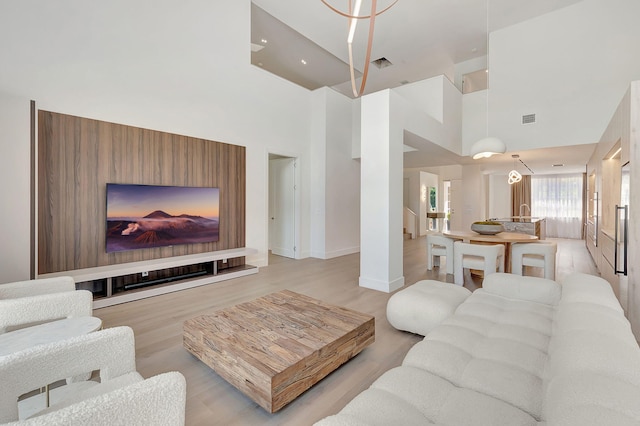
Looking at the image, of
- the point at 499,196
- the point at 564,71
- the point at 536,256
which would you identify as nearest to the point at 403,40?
the point at 564,71

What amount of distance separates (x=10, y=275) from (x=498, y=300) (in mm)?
4739

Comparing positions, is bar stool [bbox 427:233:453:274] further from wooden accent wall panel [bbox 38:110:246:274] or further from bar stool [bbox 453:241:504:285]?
wooden accent wall panel [bbox 38:110:246:274]

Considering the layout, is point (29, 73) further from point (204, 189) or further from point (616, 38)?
point (616, 38)

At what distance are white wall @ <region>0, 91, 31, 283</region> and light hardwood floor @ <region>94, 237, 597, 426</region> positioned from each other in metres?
0.92

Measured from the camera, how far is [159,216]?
165 inches

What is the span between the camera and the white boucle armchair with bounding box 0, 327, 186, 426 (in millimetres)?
837

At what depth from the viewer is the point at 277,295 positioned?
3.01 meters

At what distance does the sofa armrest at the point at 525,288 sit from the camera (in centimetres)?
243

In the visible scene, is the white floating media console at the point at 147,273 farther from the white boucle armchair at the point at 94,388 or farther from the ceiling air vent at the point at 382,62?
the ceiling air vent at the point at 382,62

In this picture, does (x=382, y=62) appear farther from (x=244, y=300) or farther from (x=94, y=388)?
(x=94, y=388)

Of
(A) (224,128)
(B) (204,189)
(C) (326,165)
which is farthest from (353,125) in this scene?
(B) (204,189)

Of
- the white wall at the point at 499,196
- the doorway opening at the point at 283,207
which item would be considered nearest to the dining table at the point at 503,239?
the doorway opening at the point at 283,207

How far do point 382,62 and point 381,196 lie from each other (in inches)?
218

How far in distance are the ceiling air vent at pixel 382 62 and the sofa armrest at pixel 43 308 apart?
8013 millimetres
